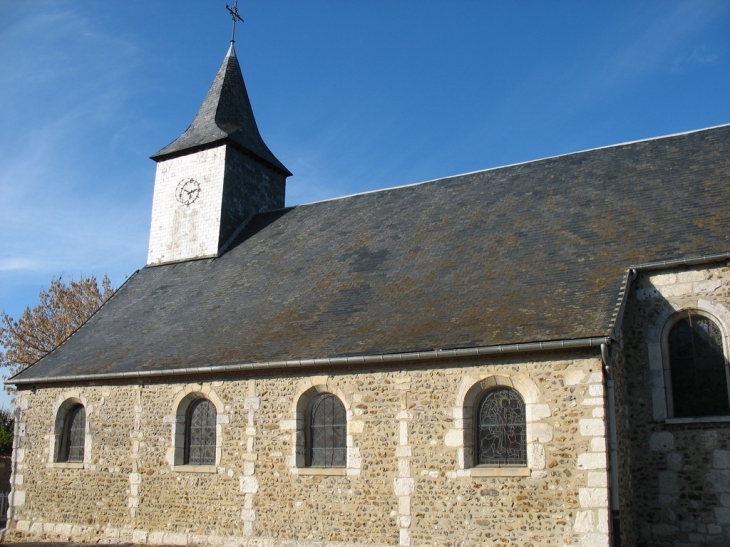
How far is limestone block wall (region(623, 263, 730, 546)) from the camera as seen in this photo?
9070 mm

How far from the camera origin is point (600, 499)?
8.48m

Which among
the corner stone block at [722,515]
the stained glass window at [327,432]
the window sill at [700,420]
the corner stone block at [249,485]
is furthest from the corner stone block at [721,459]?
the corner stone block at [249,485]

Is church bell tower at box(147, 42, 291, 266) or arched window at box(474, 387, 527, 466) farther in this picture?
church bell tower at box(147, 42, 291, 266)

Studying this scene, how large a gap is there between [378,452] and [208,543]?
3291 millimetres

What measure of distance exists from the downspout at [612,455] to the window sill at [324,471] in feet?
12.2

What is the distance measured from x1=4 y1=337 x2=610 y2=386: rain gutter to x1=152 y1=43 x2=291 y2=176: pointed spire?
717 centimetres

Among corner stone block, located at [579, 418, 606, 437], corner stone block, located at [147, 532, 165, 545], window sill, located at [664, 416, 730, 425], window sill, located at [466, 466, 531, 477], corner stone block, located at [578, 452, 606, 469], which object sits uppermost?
window sill, located at [664, 416, 730, 425]

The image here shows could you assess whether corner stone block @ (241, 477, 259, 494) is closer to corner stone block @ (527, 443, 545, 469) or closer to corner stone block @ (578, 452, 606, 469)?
corner stone block @ (527, 443, 545, 469)

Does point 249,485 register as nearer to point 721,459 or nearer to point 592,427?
point 592,427

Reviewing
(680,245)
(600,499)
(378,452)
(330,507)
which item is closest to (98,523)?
(330,507)

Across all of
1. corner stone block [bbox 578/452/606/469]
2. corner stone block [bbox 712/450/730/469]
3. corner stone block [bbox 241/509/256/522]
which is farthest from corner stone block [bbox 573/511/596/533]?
corner stone block [bbox 241/509/256/522]

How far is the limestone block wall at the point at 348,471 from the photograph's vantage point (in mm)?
8906

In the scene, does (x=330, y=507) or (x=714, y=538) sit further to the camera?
(x=330, y=507)

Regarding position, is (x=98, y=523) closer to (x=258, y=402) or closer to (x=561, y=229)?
(x=258, y=402)
